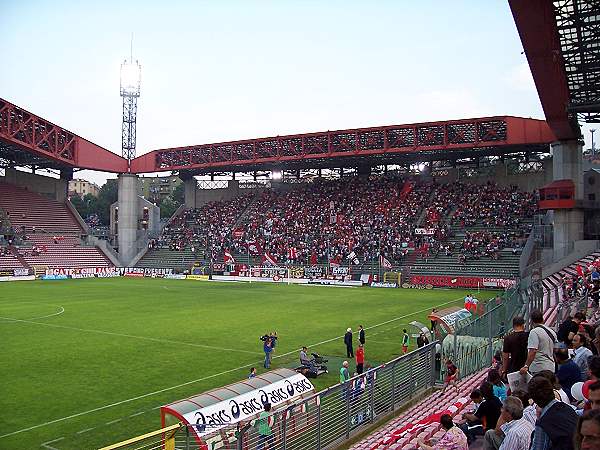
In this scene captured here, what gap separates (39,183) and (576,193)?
64.3 m

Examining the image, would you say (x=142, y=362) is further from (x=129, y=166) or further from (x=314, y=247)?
(x=129, y=166)

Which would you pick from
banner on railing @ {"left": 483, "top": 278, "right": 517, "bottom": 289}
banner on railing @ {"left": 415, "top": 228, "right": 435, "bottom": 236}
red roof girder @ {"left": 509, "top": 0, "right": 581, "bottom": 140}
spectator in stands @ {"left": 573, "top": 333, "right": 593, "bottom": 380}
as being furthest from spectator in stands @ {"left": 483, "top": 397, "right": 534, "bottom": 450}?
banner on railing @ {"left": 415, "top": 228, "right": 435, "bottom": 236}

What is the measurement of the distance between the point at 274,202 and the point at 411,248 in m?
23.3

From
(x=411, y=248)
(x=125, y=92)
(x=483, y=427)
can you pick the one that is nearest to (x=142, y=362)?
(x=483, y=427)

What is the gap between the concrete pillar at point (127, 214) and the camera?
7462 cm

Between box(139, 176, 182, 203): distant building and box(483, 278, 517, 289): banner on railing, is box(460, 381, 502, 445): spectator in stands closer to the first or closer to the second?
box(483, 278, 517, 289): banner on railing

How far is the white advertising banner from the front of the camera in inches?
420

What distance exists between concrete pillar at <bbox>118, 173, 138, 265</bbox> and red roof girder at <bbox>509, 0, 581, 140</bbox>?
5334cm

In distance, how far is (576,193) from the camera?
4675 centimetres

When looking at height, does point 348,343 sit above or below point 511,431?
below

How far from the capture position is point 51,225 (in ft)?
243

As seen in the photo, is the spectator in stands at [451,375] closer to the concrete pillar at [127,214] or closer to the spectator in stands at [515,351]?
the spectator in stands at [515,351]

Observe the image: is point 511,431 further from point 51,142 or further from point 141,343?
point 51,142

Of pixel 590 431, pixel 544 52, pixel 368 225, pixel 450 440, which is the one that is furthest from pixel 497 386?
pixel 368 225
